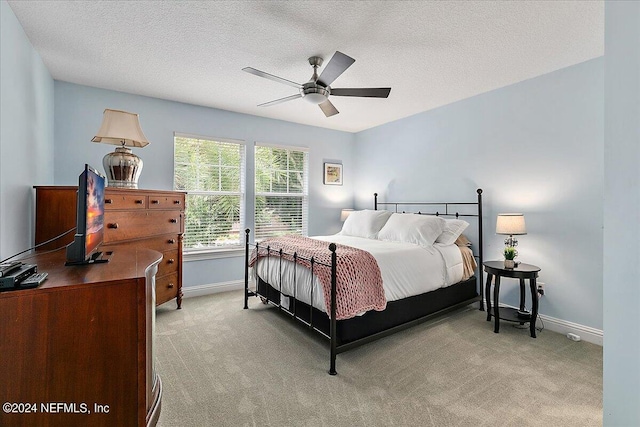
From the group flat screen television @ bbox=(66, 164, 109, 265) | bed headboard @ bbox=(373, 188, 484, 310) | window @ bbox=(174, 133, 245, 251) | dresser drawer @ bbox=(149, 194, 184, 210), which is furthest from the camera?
window @ bbox=(174, 133, 245, 251)

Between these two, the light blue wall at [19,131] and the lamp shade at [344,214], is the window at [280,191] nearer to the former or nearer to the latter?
the lamp shade at [344,214]

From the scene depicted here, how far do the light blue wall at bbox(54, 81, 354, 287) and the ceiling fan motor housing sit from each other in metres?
2.05

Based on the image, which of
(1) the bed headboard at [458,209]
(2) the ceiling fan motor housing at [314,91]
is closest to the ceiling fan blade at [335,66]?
(2) the ceiling fan motor housing at [314,91]

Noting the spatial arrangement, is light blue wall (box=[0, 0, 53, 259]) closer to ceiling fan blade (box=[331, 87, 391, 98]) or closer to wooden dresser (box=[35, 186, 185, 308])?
wooden dresser (box=[35, 186, 185, 308])

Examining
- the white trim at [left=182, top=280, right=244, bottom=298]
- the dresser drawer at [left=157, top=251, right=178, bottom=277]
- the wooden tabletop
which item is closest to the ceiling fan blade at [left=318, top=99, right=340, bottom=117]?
the wooden tabletop

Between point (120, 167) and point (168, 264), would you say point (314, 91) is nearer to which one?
point (120, 167)

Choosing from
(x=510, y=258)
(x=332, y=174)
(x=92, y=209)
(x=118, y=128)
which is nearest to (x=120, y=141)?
(x=118, y=128)

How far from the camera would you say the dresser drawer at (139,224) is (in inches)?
106

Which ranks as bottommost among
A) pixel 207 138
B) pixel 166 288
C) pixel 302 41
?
pixel 166 288

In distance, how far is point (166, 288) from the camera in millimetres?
3281

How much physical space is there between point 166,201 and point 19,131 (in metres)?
1.27

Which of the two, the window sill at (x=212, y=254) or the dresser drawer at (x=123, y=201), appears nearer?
the dresser drawer at (x=123, y=201)

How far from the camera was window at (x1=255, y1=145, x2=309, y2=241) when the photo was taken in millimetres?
4645

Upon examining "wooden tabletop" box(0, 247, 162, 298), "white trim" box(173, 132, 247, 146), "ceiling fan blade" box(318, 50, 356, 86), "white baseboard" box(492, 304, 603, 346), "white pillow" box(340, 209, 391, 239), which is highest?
"ceiling fan blade" box(318, 50, 356, 86)
